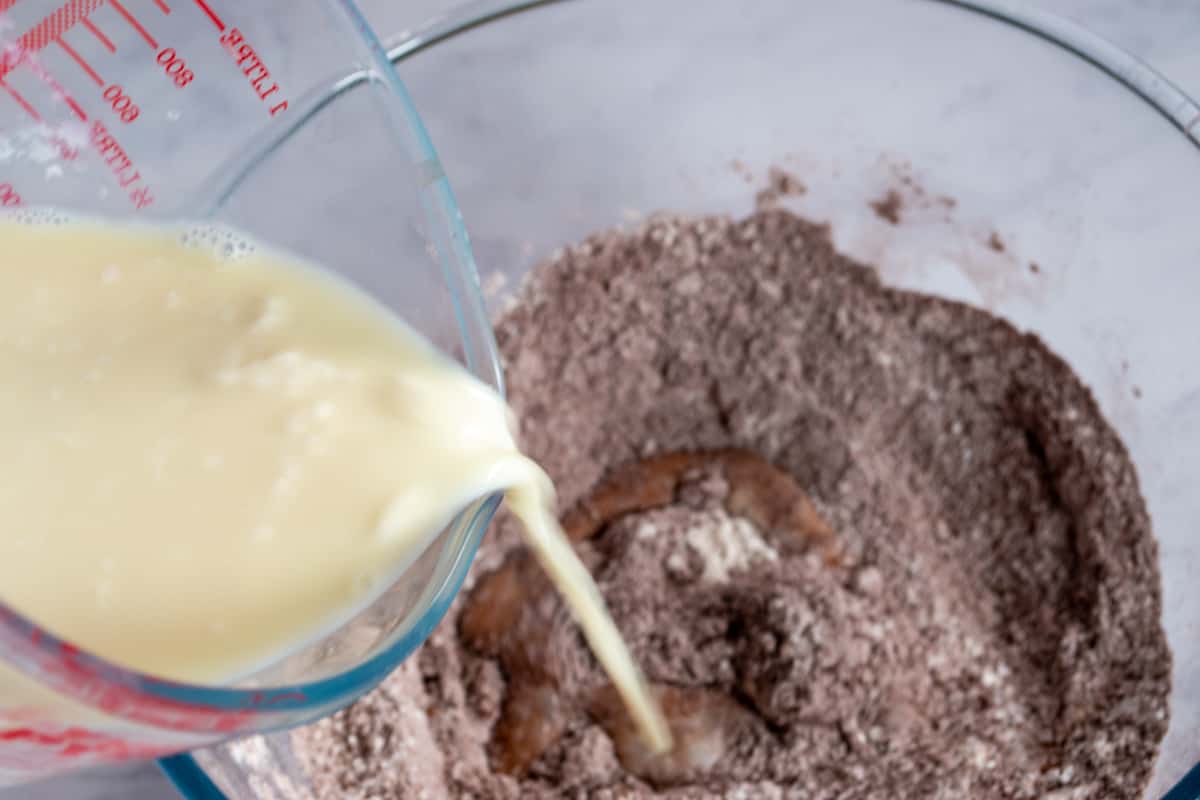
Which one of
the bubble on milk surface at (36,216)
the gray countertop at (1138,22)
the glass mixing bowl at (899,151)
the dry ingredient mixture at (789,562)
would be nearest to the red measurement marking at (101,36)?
the bubble on milk surface at (36,216)

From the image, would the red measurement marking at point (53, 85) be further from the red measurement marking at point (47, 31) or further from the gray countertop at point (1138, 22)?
the gray countertop at point (1138, 22)

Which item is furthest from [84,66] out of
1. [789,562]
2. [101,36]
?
[789,562]

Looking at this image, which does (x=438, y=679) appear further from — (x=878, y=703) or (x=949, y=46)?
(x=949, y=46)

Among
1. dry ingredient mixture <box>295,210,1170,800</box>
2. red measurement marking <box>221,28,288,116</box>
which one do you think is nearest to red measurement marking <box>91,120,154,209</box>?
red measurement marking <box>221,28,288,116</box>

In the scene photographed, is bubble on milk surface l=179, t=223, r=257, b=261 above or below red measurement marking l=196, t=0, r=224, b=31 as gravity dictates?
below

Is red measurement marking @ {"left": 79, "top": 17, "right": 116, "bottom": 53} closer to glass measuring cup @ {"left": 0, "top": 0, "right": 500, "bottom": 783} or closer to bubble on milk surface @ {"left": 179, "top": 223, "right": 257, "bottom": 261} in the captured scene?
glass measuring cup @ {"left": 0, "top": 0, "right": 500, "bottom": 783}

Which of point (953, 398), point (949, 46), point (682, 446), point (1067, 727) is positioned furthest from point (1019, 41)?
point (1067, 727)

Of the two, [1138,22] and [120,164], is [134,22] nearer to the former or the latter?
[120,164]
